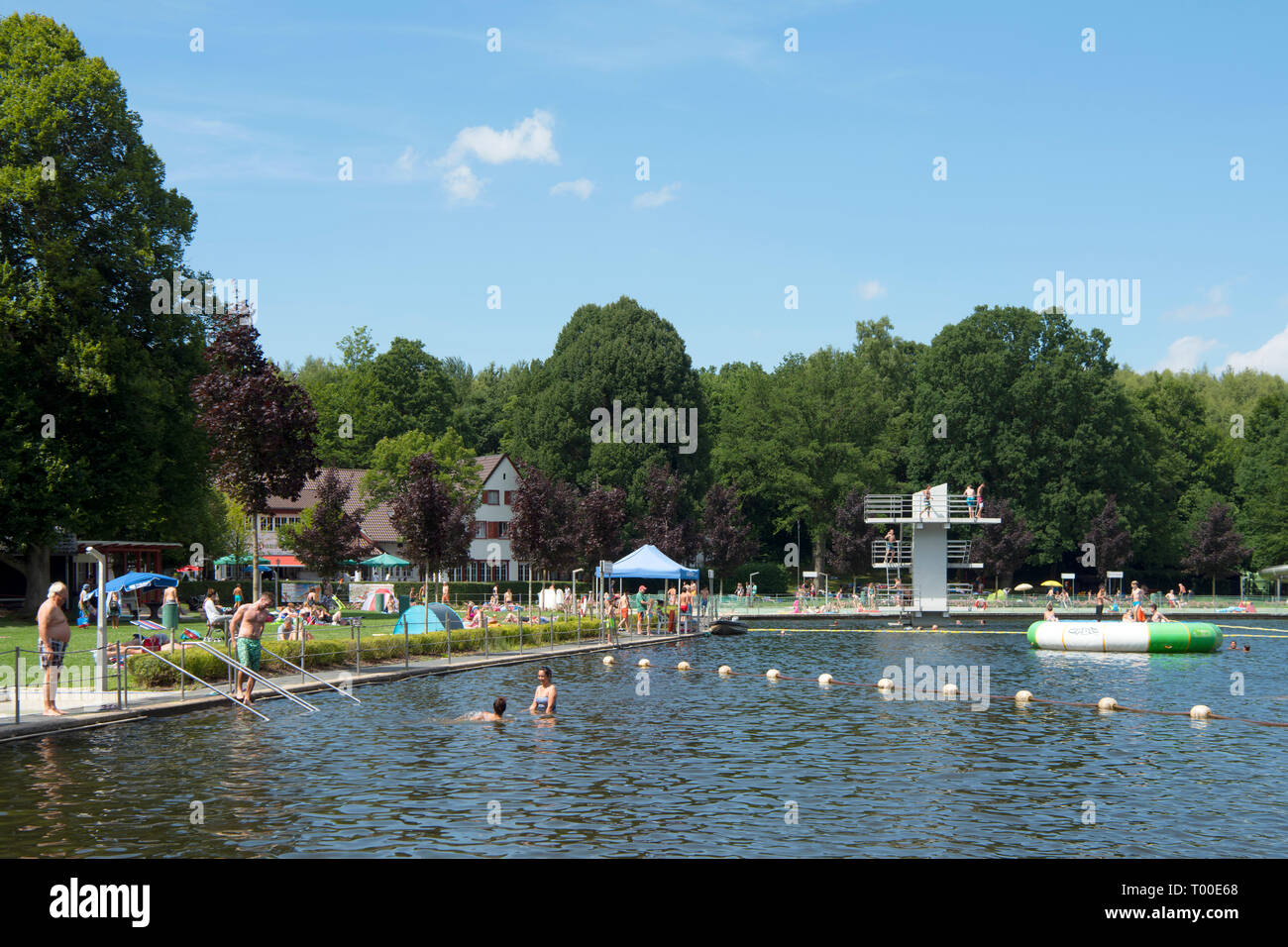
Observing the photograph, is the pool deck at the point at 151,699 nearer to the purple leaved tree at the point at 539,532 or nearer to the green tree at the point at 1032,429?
the purple leaved tree at the point at 539,532

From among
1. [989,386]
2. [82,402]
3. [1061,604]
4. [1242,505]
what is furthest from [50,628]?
[1242,505]

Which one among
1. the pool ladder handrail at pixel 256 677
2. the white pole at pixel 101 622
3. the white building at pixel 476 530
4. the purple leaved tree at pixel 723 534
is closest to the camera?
the white pole at pixel 101 622

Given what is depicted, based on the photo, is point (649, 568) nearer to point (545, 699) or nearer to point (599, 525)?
point (599, 525)

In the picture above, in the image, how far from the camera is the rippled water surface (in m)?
13.4

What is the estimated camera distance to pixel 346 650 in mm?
30250

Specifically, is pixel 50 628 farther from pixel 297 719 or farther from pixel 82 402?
pixel 82 402

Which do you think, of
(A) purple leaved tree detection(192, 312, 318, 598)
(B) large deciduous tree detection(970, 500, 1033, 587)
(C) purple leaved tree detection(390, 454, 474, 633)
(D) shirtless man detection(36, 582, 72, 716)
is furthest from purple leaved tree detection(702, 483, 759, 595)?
(D) shirtless man detection(36, 582, 72, 716)

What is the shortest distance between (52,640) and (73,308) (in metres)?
29.1

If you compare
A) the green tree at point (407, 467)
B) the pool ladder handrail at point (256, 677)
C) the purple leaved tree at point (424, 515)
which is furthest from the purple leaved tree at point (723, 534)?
the pool ladder handrail at point (256, 677)

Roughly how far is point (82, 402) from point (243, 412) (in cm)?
1694

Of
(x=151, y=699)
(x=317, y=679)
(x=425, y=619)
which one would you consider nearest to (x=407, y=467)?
(x=425, y=619)

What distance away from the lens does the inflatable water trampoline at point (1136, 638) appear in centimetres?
4462

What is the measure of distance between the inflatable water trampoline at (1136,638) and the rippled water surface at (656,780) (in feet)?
52.6

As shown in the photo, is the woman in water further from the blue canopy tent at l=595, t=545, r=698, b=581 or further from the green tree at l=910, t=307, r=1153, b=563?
the green tree at l=910, t=307, r=1153, b=563
